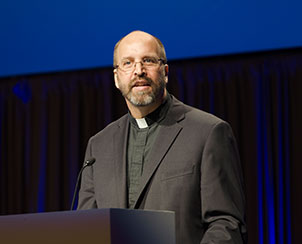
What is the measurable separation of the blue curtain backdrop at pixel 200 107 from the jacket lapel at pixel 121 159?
80.4 inches

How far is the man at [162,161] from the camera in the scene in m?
2.31

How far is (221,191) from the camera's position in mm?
2287

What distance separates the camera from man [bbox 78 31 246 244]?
231cm

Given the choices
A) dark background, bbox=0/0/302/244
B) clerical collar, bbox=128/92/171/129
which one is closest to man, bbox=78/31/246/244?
clerical collar, bbox=128/92/171/129

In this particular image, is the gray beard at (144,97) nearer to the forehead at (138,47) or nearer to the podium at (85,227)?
the forehead at (138,47)

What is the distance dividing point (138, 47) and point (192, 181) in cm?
64

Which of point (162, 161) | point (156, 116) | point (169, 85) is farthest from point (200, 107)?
point (162, 161)

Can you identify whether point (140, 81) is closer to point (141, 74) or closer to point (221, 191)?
point (141, 74)

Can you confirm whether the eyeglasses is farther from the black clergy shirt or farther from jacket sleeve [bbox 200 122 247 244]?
jacket sleeve [bbox 200 122 247 244]

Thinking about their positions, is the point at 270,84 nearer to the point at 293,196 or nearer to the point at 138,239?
the point at 293,196

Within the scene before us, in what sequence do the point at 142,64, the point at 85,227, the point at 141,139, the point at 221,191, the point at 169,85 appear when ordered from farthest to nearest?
the point at 169,85, the point at 141,139, the point at 142,64, the point at 221,191, the point at 85,227

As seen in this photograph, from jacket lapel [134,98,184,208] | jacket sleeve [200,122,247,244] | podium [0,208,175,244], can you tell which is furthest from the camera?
jacket lapel [134,98,184,208]

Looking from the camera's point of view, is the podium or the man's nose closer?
the podium

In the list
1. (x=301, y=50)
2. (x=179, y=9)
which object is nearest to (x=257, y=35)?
(x=301, y=50)
